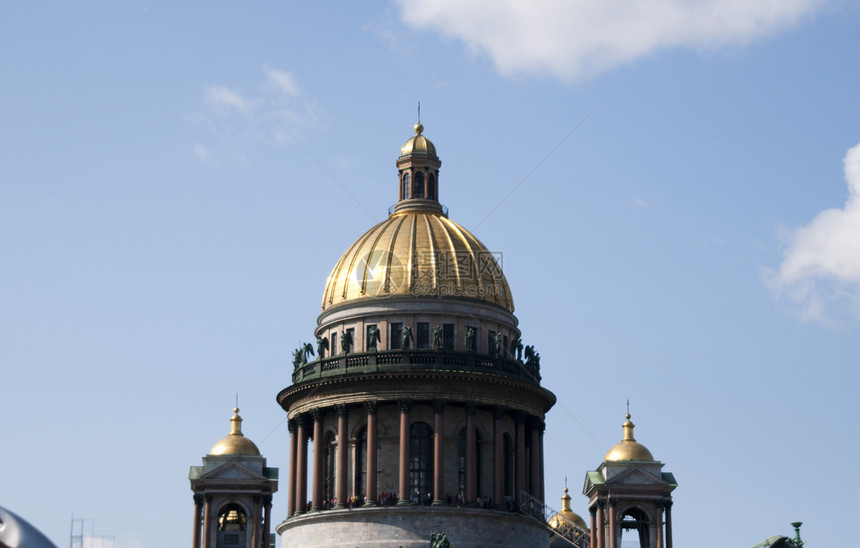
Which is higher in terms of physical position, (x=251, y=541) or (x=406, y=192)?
(x=406, y=192)

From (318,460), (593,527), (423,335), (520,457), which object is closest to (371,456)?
(318,460)

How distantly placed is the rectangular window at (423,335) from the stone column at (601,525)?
48.0ft

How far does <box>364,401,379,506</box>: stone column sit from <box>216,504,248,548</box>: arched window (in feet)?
22.8

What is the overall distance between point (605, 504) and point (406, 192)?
26.2 m

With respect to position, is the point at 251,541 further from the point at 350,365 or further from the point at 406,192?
the point at 406,192

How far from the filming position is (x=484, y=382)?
78625 mm

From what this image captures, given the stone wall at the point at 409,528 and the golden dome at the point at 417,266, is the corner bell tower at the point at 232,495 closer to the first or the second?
the stone wall at the point at 409,528

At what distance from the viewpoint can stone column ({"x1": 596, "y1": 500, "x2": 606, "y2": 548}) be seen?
71.1 metres

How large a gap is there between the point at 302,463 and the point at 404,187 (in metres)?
19.3

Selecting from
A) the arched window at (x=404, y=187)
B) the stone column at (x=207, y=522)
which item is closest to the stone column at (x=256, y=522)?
the stone column at (x=207, y=522)

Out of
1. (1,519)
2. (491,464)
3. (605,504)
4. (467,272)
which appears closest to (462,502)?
(491,464)

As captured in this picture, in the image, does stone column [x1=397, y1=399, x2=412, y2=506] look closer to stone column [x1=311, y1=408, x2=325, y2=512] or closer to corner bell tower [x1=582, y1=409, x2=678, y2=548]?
stone column [x1=311, y1=408, x2=325, y2=512]

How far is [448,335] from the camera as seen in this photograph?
80500 millimetres

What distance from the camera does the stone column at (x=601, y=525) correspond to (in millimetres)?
71125
